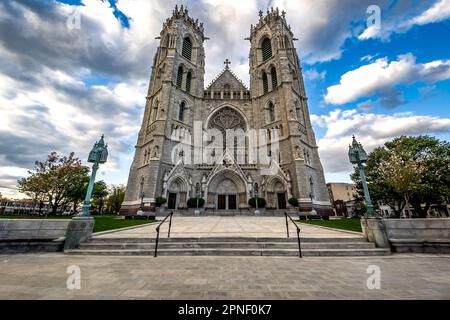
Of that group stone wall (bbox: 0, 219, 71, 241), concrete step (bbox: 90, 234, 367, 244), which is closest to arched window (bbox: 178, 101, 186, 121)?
stone wall (bbox: 0, 219, 71, 241)

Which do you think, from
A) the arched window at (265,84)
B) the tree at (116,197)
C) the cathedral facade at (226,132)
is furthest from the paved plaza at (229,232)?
the tree at (116,197)

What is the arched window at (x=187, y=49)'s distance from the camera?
102 ft

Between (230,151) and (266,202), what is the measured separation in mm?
9330

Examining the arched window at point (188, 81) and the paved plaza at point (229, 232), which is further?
the arched window at point (188, 81)

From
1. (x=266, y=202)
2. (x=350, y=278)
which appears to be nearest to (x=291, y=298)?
(x=350, y=278)

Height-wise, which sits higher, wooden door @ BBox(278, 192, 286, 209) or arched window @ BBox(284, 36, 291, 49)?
arched window @ BBox(284, 36, 291, 49)

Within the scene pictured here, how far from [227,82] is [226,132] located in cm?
1070

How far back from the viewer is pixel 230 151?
28.2m

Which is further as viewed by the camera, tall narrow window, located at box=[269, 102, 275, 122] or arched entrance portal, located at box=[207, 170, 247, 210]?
tall narrow window, located at box=[269, 102, 275, 122]

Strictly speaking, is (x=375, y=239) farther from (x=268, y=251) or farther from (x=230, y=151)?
(x=230, y=151)

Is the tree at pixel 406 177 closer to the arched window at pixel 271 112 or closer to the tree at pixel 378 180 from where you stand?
the tree at pixel 378 180

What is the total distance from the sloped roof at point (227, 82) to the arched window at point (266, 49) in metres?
5.90

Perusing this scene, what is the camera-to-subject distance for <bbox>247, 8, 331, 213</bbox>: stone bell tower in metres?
22.9

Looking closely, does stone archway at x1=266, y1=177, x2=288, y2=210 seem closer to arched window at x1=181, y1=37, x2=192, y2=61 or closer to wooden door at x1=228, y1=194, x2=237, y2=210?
wooden door at x1=228, y1=194, x2=237, y2=210
